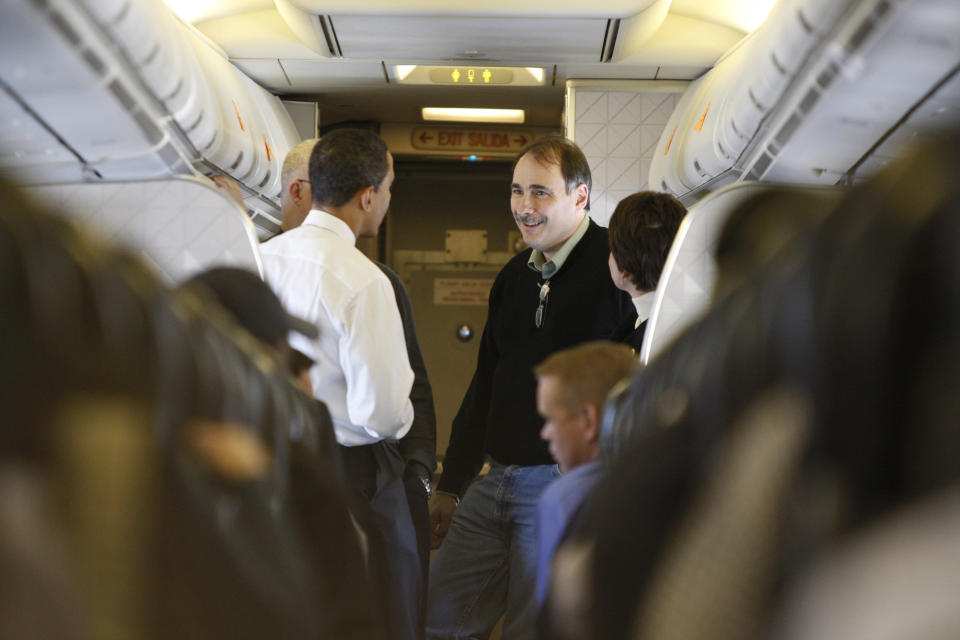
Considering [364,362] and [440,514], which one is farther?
[440,514]

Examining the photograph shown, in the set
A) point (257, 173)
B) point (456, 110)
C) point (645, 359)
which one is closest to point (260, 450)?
point (645, 359)

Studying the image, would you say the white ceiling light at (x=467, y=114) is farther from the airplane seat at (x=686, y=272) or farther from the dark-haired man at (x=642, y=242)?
the airplane seat at (x=686, y=272)

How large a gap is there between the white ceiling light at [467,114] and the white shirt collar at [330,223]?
381 centimetres

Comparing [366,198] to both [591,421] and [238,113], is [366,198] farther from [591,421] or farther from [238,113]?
[238,113]

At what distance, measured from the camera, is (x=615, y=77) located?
414 centimetres

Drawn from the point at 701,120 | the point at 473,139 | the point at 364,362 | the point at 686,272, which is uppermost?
the point at 473,139

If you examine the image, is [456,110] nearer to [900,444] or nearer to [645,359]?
[645,359]

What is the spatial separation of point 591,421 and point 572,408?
17mm

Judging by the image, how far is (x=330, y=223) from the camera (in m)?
1.38

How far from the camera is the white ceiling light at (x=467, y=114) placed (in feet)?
16.7

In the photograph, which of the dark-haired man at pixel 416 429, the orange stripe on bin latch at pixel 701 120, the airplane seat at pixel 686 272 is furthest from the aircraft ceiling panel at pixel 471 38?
the airplane seat at pixel 686 272

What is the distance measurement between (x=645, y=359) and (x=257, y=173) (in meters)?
3.09

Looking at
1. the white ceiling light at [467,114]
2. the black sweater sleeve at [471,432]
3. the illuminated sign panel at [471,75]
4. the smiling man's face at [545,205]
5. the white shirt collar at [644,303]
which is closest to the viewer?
the white shirt collar at [644,303]

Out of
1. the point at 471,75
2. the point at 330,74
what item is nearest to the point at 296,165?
the point at 471,75
